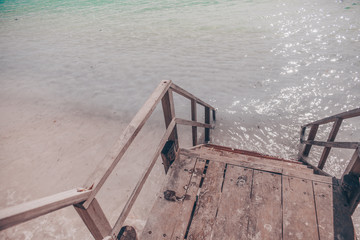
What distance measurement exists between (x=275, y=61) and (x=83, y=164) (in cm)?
841

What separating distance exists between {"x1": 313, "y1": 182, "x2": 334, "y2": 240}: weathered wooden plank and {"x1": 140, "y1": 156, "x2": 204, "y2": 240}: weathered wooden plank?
4.62 ft

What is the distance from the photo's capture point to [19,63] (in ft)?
33.6

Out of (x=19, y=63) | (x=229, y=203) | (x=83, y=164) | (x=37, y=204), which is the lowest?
(x=83, y=164)

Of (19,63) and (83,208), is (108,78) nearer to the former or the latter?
(19,63)

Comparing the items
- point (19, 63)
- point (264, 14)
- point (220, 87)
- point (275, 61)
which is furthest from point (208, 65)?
point (19, 63)

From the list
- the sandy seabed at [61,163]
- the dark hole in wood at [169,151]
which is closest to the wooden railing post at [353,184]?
the dark hole in wood at [169,151]

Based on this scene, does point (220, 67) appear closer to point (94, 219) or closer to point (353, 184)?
point (353, 184)

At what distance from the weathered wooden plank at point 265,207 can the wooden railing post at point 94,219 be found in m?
1.51

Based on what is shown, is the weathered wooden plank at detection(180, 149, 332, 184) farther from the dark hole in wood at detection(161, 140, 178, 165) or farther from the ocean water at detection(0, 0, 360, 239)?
the ocean water at detection(0, 0, 360, 239)

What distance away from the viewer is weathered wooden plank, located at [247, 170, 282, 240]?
2199mm

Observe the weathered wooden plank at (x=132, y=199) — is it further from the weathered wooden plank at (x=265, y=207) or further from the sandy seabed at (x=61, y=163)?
the sandy seabed at (x=61, y=163)

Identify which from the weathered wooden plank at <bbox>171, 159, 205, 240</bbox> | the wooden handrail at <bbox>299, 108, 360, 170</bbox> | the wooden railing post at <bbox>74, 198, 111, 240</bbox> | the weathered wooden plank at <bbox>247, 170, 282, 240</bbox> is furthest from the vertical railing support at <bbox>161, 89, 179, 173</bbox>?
the wooden handrail at <bbox>299, 108, 360, 170</bbox>

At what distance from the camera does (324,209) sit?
7.67 ft

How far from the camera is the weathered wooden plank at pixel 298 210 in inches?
85.4
